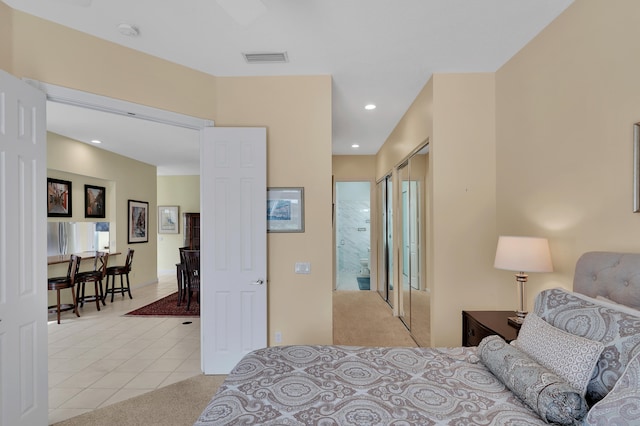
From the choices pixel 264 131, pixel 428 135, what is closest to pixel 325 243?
pixel 264 131

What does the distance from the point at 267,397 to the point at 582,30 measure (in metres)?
2.80

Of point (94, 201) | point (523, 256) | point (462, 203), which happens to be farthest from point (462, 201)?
point (94, 201)

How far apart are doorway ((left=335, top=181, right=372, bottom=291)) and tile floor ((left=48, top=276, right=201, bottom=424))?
317 cm

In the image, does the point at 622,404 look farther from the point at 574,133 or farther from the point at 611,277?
the point at 574,133

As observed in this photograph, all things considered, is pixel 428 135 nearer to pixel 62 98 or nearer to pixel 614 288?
pixel 614 288

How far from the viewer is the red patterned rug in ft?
16.5

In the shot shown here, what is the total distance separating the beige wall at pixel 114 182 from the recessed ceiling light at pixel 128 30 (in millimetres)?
3576

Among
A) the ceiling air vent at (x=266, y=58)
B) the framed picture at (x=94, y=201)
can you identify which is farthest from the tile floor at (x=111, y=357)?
the ceiling air vent at (x=266, y=58)

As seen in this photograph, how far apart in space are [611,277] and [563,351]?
0.63 metres

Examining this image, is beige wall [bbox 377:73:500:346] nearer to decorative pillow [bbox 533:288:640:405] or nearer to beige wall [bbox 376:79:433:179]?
beige wall [bbox 376:79:433:179]

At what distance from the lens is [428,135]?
3203 millimetres

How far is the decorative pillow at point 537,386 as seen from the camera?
1104 mm

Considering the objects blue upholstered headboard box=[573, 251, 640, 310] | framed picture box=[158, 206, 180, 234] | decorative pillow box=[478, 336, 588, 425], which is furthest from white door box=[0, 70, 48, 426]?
framed picture box=[158, 206, 180, 234]

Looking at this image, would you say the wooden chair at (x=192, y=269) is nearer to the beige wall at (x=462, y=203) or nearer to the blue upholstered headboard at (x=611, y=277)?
the beige wall at (x=462, y=203)
